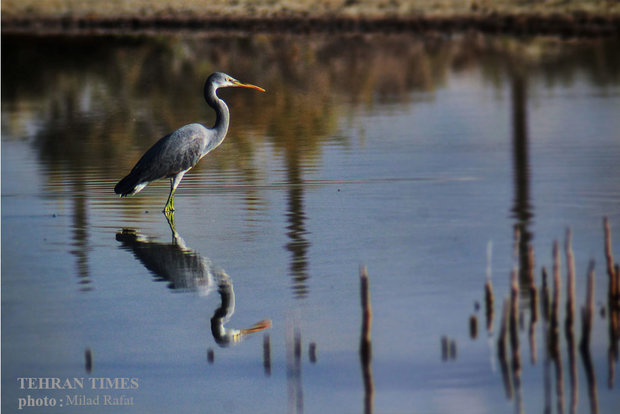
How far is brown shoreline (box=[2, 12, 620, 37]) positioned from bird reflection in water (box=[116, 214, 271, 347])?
32832 millimetres

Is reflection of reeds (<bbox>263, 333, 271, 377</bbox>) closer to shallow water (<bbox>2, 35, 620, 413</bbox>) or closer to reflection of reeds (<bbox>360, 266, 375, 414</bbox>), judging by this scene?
shallow water (<bbox>2, 35, 620, 413</bbox>)

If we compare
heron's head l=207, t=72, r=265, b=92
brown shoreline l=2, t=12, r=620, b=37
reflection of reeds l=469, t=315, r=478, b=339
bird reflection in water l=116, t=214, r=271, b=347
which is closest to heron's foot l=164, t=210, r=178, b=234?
bird reflection in water l=116, t=214, r=271, b=347

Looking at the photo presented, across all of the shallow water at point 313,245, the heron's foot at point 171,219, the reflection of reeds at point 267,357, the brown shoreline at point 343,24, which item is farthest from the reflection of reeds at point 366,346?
the brown shoreline at point 343,24

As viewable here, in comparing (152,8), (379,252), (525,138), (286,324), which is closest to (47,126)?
(525,138)

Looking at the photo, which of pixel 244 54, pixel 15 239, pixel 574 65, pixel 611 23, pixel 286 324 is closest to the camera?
pixel 286 324

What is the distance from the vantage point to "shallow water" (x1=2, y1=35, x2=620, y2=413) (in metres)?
7.63

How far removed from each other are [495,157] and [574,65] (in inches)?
695

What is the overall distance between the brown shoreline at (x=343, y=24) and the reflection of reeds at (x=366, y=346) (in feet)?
120

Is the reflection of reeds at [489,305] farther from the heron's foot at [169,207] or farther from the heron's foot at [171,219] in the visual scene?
the heron's foot at [169,207]

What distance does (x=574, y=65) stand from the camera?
34.3 m

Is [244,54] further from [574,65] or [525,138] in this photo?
[525,138]

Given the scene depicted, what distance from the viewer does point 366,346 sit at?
24.0 ft

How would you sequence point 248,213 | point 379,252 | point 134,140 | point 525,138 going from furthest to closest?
point 134,140 < point 525,138 < point 248,213 < point 379,252

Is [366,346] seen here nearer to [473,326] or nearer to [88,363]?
[473,326]
